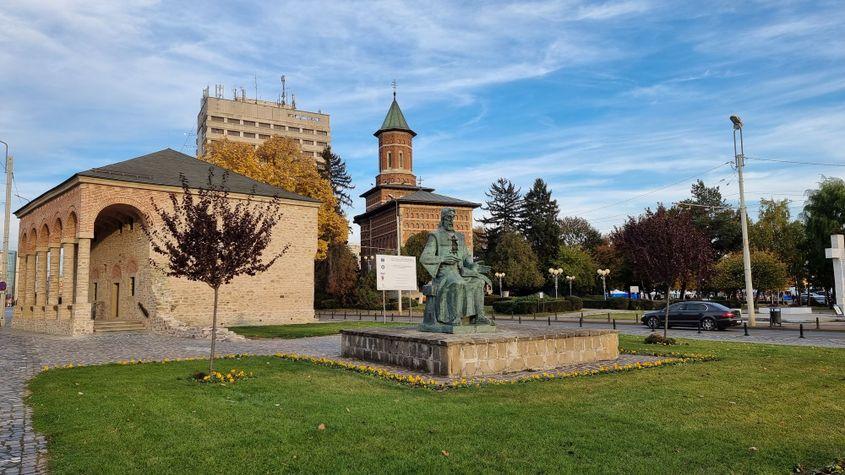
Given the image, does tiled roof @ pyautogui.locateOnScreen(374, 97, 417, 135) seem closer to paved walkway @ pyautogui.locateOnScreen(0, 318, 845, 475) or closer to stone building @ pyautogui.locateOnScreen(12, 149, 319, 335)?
stone building @ pyautogui.locateOnScreen(12, 149, 319, 335)

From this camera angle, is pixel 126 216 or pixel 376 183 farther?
pixel 376 183

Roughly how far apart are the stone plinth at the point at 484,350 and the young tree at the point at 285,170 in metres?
26.8

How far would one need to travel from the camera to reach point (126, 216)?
29.4m

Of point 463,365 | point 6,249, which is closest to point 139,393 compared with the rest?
point 463,365

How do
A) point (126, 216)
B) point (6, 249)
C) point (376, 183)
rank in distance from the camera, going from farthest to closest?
1. point (376, 183)
2. point (6, 249)
3. point (126, 216)

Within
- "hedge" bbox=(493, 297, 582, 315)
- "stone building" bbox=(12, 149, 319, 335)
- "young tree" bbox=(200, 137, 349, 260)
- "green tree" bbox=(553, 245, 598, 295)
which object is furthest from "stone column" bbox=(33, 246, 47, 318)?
"green tree" bbox=(553, 245, 598, 295)

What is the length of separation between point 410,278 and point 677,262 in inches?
645

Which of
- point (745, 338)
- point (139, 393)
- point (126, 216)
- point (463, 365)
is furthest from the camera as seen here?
point (126, 216)

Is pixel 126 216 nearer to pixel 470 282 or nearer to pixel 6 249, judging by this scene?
pixel 6 249

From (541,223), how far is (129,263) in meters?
51.2

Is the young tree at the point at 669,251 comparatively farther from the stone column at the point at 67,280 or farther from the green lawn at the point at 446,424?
the stone column at the point at 67,280

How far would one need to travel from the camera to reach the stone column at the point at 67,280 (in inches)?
992

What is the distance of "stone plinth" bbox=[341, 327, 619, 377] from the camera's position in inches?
390

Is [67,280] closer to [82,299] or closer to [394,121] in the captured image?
[82,299]
